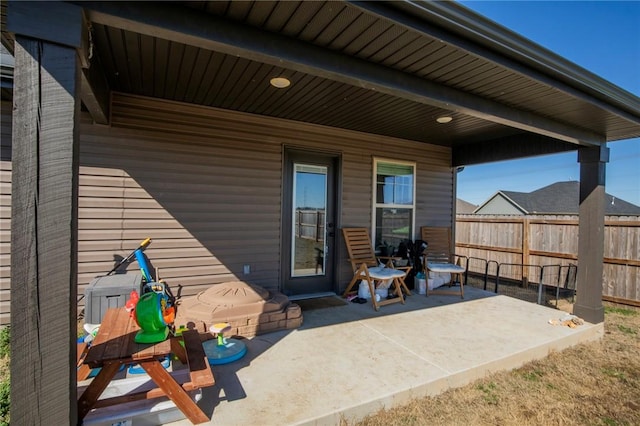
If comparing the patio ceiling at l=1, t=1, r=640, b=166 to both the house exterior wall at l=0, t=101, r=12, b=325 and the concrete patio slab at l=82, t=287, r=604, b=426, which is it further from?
the concrete patio slab at l=82, t=287, r=604, b=426

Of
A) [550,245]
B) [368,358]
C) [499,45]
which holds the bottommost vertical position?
[368,358]

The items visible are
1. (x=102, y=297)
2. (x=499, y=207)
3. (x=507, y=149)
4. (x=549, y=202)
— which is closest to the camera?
(x=102, y=297)

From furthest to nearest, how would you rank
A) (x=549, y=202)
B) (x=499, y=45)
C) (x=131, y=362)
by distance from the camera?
(x=549, y=202)
(x=499, y=45)
(x=131, y=362)

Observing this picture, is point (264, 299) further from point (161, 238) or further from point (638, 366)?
point (638, 366)

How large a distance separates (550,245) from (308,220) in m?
4.94

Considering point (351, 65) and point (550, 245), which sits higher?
point (351, 65)

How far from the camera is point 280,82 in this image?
9.84 ft

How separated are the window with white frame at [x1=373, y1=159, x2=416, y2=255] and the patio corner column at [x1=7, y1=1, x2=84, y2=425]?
13.3 ft

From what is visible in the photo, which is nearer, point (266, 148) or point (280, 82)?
point (280, 82)

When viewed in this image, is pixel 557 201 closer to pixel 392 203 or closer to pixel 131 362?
pixel 392 203

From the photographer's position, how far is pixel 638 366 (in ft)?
10.2

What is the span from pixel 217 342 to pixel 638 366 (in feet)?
12.9

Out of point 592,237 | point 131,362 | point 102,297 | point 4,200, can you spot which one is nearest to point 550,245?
point 592,237

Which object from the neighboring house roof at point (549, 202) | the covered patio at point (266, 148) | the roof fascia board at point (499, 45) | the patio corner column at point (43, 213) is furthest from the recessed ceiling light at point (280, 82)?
the neighboring house roof at point (549, 202)
